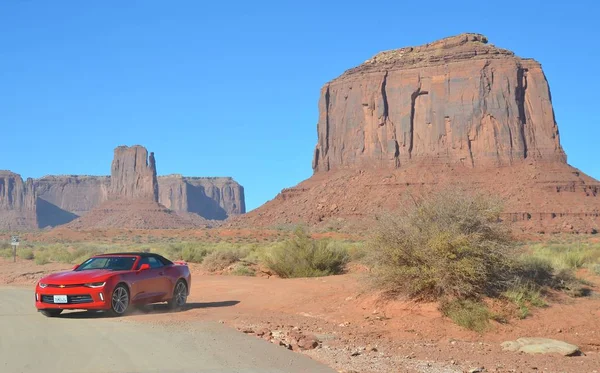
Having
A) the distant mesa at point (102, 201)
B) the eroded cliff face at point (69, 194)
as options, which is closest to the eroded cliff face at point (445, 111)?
the distant mesa at point (102, 201)

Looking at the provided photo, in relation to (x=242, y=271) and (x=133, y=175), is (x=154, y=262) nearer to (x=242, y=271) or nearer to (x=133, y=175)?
(x=242, y=271)

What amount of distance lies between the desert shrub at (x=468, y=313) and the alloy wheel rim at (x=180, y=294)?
18.9ft

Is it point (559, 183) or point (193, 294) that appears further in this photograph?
point (559, 183)

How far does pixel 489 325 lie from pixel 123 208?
458ft

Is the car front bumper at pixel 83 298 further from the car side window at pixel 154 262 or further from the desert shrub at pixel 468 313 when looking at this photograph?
the desert shrub at pixel 468 313

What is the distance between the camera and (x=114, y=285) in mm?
13703

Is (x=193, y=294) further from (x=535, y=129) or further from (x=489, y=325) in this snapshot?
(x=535, y=129)

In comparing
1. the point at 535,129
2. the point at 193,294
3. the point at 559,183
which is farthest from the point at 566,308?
the point at 535,129

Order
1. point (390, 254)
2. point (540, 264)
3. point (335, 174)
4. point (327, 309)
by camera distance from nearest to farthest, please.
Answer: point (390, 254)
point (327, 309)
point (540, 264)
point (335, 174)

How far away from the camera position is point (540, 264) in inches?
622

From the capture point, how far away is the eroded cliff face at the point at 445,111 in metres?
85.9

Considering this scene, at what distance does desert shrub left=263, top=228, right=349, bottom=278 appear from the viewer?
21469mm

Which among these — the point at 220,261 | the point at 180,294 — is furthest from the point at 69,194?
the point at 180,294

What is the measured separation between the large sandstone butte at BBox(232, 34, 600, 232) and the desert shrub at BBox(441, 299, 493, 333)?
62.9 m
